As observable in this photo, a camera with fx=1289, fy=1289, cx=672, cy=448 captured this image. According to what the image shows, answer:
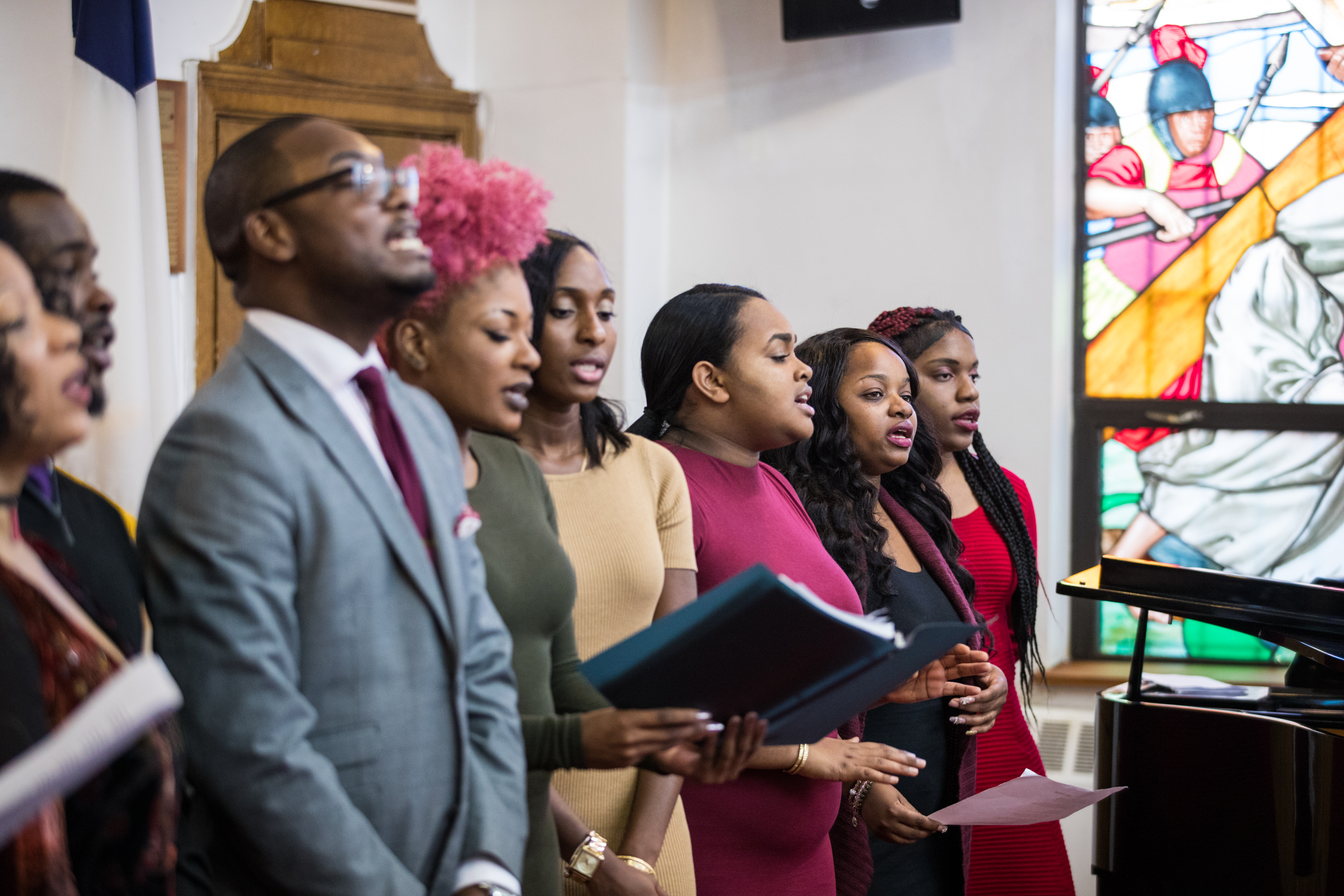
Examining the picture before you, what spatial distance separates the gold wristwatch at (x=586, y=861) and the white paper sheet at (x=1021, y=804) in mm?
669

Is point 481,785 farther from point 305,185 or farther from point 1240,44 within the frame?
point 1240,44

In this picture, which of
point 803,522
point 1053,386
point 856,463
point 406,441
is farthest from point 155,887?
point 1053,386

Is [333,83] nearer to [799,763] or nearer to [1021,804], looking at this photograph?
[799,763]

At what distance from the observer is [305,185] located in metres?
1.13

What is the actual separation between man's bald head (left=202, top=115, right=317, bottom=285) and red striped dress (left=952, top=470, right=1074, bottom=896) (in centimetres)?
192

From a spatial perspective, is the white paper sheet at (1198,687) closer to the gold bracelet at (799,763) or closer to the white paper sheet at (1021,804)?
the white paper sheet at (1021,804)

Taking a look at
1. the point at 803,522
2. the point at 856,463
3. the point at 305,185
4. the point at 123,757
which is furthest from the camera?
the point at 856,463

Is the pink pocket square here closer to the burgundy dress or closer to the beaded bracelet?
the burgundy dress

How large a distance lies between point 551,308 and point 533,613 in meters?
0.44

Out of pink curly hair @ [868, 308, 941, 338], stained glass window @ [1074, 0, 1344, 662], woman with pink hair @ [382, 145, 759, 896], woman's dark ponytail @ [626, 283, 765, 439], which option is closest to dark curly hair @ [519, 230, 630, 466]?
woman with pink hair @ [382, 145, 759, 896]

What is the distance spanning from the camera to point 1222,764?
260cm

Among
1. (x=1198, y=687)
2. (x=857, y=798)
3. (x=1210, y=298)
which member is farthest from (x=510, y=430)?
(x=1210, y=298)

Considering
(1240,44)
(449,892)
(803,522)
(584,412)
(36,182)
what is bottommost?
(449,892)

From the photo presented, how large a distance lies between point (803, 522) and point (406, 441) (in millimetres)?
1109
